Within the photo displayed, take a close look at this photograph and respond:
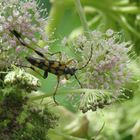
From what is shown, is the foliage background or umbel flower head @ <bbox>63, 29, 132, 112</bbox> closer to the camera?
umbel flower head @ <bbox>63, 29, 132, 112</bbox>

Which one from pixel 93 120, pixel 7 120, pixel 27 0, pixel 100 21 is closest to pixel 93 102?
pixel 7 120

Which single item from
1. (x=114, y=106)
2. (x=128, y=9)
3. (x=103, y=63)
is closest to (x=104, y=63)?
(x=103, y=63)

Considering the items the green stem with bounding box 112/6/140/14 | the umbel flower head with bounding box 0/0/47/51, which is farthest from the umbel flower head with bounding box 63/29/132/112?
the green stem with bounding box 112/6/140/14

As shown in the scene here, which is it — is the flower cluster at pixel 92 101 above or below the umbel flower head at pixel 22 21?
below

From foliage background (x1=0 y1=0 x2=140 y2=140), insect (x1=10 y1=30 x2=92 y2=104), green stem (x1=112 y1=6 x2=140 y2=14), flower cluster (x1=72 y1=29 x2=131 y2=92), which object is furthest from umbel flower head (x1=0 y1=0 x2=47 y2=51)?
green stem (x1=112 y1=6 x2=140 y2=14)

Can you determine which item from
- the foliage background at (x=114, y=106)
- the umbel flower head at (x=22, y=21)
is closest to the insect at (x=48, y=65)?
the umbel flower head at (x=22, y=21)

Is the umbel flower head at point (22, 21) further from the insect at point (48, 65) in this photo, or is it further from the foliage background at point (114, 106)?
the foliage background at point (114, 106)

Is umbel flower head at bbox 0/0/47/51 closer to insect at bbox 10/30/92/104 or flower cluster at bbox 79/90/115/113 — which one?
insect at bbox 10/30/92/104

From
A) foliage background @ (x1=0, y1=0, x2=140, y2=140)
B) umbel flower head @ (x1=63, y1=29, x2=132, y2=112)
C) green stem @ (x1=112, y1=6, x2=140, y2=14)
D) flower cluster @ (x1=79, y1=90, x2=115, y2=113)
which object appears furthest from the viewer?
green stem @ (x1=112, y1=6, x2=140, y2=14)

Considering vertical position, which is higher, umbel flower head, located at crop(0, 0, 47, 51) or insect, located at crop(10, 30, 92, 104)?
umbel flower head, located at crop(0, 0, 47, 51)

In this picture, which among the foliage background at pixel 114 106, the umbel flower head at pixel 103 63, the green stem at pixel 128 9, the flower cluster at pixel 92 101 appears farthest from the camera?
the green stem at pixel 128 9

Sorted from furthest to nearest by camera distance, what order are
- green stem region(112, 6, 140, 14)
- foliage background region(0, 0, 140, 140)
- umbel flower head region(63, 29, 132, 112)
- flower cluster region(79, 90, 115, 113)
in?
green stem region(112, 6, 140, 14) < foliage background region(0, 0, 140, 140) < umbel flower head region(63, 29, 132, 112) < flower cluster region(79, 90, 115, 113)
